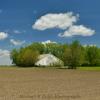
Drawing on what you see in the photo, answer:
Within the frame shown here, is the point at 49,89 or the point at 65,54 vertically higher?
the point at 65,54

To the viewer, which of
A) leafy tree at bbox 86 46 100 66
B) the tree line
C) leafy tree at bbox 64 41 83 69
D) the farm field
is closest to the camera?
the farm field

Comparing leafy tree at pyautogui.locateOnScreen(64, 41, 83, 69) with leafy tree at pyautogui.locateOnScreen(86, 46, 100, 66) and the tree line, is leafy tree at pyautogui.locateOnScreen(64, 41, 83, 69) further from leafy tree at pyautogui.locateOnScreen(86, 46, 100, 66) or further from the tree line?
leafy tree at pyautogui.locateOnScreen(86, 46, 100, 66)

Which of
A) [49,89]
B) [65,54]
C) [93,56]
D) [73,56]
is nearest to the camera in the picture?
[49,89]

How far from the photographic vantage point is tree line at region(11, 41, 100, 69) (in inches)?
3752

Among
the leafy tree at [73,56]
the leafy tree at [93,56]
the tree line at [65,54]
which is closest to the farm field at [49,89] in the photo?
the leafy tree at [73,56]

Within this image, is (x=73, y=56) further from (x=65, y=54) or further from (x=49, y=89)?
(x=49, y=89)

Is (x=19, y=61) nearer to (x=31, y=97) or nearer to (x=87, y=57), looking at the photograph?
(x=87, y=57)

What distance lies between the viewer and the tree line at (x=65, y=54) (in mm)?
95312

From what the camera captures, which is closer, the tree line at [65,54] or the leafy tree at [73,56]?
the leafy tree at [73,56]

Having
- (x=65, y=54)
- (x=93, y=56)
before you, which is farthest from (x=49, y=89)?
(x=93, y=56)

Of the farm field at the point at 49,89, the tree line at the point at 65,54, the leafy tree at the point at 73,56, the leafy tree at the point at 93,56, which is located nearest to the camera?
the farm field at the point at 49,89

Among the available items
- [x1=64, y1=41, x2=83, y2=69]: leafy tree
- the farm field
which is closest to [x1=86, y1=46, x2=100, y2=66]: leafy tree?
[x1=64, y1=41, x2=83, y2=69]: leafy tree

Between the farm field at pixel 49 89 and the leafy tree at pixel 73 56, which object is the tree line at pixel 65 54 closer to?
the leafy tree at pixel 73 56

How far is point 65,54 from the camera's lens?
97.1 metres
